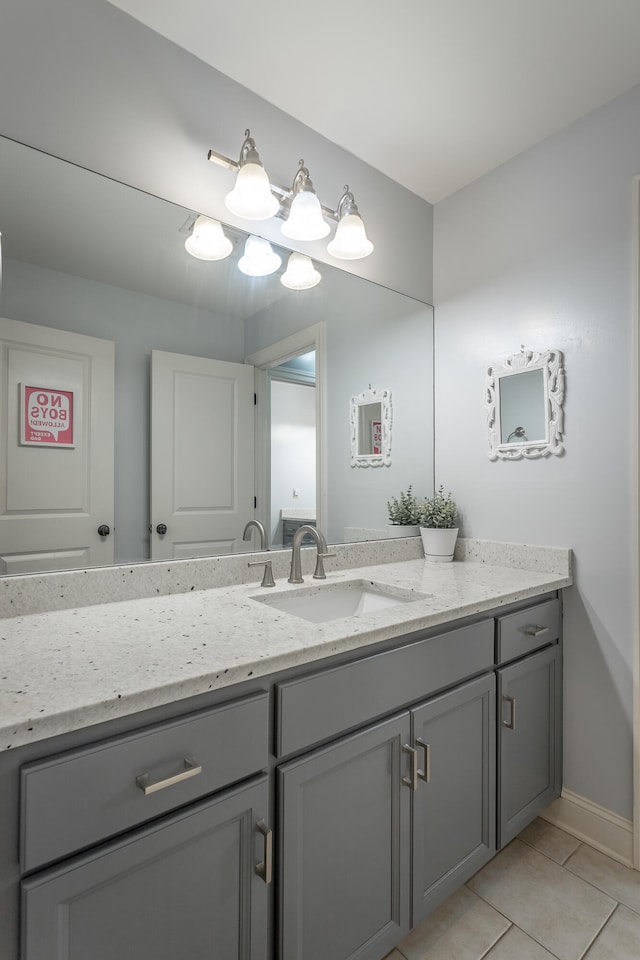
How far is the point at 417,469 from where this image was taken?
219cm

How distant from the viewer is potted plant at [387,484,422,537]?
2.12 m

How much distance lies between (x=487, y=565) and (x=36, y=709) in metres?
1.67

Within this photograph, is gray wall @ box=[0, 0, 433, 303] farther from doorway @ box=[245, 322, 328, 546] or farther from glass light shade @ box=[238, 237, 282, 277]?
doorway @ box=[245, 322, 328, 546]

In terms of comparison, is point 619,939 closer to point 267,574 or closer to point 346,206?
point 267,574

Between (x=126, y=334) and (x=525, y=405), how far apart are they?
4.73ft

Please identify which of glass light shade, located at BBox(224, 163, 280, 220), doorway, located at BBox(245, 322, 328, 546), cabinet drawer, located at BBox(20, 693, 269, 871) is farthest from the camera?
doorway, located at BBox(245, 322, 328, 546)

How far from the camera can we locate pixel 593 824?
5.46 ft

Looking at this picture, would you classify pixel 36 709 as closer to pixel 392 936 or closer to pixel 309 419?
pixel 392 936

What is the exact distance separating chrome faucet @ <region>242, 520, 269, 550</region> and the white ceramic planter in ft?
2.52

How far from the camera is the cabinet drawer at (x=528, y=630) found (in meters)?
1.48

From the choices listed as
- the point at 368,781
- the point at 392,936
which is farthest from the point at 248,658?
the point at 392,936

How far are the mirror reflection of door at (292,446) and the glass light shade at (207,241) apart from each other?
402 millimetres

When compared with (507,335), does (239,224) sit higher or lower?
higher

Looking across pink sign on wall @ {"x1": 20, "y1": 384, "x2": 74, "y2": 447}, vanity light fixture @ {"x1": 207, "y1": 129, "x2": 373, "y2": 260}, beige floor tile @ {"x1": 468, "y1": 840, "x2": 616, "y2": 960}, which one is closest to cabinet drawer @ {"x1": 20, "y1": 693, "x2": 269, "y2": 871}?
pink sign on wall @ {"x1": 20, "y1": 384, "x2": 74, "y2": 447}
